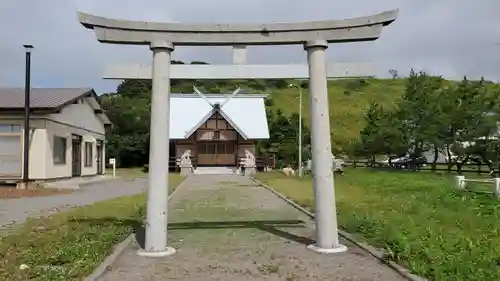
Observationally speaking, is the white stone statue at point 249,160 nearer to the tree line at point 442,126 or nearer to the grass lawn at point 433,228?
the tree line at point 442,126

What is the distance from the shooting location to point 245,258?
752 cm

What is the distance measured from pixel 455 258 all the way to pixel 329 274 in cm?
183

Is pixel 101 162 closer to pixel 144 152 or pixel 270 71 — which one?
pixel 144 152

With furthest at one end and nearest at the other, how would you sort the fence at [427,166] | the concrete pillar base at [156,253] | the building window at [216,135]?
the building window at [216,135] < the fence at [427,166] < the concrete pillar base at [156,253]

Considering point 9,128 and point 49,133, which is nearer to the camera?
point 9,128

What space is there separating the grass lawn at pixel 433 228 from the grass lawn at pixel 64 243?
169 inches

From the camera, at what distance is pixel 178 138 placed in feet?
138

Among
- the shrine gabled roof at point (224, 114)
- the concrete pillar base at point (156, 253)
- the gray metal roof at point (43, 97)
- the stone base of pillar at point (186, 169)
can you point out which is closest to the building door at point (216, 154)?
the shrine gabled roof at point (224, 114)

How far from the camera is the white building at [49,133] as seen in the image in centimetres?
2320

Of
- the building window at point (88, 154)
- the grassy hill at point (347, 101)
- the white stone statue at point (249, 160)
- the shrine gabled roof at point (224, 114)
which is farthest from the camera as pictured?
the grassy hill at point (347, 101)

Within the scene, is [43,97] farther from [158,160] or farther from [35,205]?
[158,160]

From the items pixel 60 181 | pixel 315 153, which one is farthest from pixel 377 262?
pixel 60 181

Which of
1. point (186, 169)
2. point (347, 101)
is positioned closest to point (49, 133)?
point (186, 169)

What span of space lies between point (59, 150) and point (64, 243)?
1837cm
